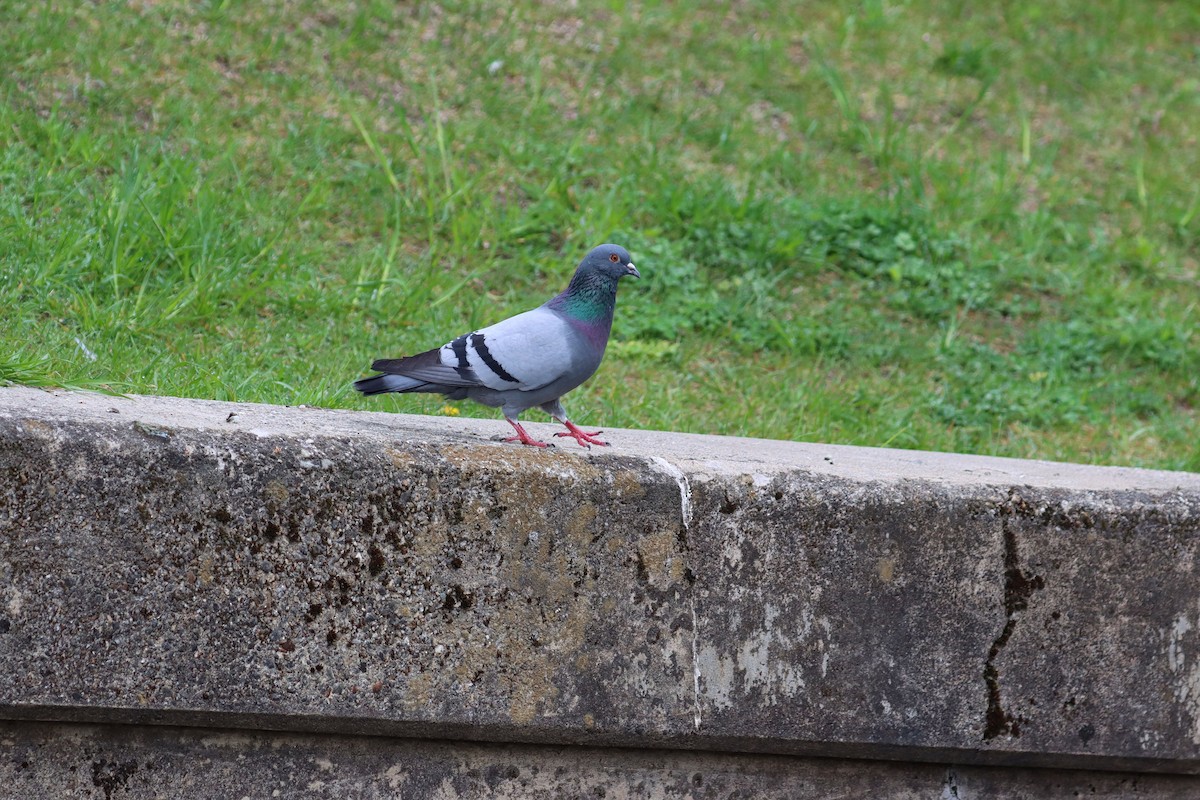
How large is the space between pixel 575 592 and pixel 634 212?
3.38 m

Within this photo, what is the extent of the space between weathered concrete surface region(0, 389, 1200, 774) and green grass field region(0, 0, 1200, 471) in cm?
127

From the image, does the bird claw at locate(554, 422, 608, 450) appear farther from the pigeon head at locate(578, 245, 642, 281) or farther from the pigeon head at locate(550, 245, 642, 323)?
the pigeon head at locate(578, 245, 642, 281)

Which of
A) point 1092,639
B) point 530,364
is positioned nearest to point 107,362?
point 530,364

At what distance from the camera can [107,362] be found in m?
3.58

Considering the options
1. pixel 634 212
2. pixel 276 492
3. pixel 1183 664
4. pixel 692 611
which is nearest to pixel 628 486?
pixel 692 611

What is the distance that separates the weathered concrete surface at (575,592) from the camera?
2186 millimetres

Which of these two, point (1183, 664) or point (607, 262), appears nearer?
point (1183, 664)

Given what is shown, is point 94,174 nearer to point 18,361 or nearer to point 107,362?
point 107,362

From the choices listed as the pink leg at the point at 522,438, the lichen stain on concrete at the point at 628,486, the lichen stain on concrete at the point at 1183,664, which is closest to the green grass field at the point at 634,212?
the pink leg at the point at 522,438

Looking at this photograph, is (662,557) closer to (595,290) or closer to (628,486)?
(628,486)

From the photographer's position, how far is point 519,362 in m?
2.95

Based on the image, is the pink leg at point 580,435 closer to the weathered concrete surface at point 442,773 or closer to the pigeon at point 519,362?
the pigeon at point 519,362

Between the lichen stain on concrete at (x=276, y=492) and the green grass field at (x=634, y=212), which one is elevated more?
the lichen stain on concrete at (x=276, y=492)

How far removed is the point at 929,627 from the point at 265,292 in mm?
2875
